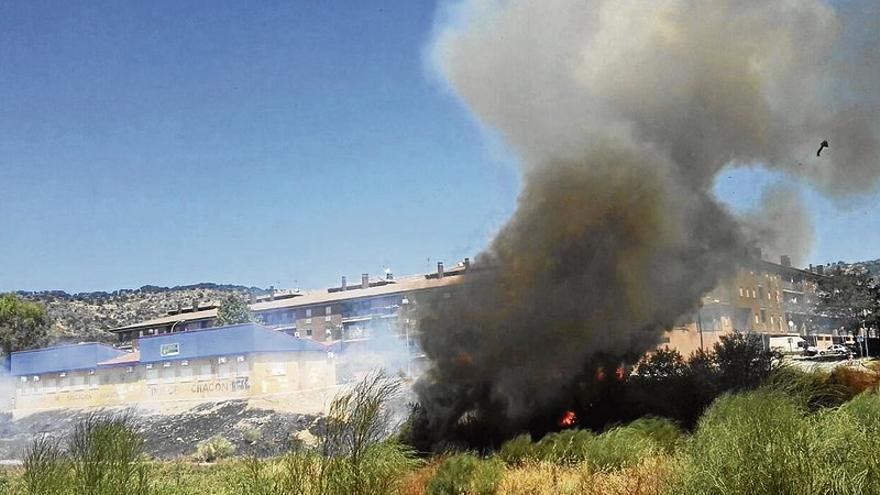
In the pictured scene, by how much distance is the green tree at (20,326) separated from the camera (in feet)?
198

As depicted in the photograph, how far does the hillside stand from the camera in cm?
8119

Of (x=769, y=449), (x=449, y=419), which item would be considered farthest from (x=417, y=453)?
(x=769, y=449)

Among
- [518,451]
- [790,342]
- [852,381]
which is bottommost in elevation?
[518,451]

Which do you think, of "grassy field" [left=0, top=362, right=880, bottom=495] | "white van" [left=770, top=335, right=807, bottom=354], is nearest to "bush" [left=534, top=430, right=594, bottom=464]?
"grassy field" [left=0, top=362, right=880, bottom=495]

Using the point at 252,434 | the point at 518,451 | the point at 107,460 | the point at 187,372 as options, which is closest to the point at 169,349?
the point at 187,372

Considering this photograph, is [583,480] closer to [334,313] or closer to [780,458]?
[780,458]

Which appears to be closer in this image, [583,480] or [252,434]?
[583,480]

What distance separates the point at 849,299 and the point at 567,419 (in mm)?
51800

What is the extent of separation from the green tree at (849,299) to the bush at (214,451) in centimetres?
5014

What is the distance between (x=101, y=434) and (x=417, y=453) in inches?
470

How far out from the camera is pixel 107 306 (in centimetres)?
9350

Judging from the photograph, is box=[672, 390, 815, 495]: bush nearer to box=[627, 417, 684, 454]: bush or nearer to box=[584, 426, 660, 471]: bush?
box=[584, 426, 660, 471]: bush

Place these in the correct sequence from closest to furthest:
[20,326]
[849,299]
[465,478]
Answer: [465,478] < [20,326] < [849,299]

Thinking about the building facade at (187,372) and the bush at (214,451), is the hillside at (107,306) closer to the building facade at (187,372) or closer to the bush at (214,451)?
the building facade at (187,372)
